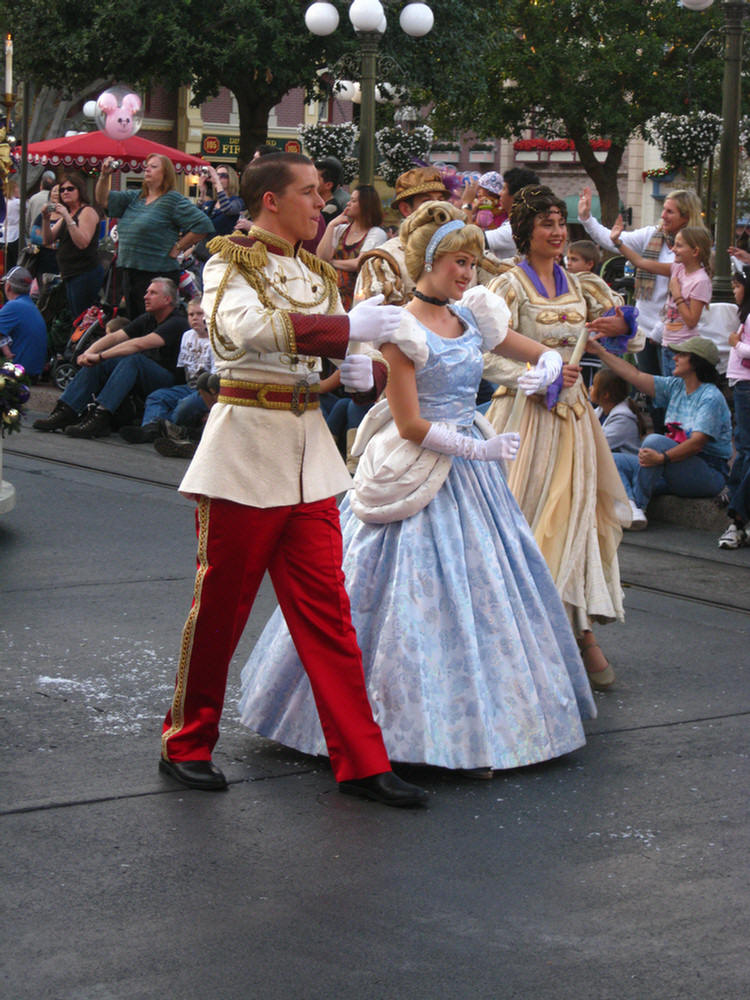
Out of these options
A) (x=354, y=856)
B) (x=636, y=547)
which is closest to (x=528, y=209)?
(x=354, y=856)

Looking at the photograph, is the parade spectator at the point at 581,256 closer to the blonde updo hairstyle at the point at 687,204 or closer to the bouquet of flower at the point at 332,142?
the blonde updo hairstyle at the point at 687,204

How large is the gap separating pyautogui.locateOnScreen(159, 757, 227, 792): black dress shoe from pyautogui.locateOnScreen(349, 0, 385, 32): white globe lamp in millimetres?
11065

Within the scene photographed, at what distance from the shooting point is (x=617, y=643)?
6.76 metres

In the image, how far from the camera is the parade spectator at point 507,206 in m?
9.92

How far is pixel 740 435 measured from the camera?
31.1 ft

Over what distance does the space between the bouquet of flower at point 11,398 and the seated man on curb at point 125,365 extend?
3.41 metres

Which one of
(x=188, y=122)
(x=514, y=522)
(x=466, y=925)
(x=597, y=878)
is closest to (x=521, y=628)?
(x=514, y=522)

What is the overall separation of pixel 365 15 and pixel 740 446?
22.9ft

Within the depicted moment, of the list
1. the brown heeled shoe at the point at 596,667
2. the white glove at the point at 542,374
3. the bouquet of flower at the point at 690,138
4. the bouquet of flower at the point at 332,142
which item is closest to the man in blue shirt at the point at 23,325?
the bouquet of flower at the point at 332,142

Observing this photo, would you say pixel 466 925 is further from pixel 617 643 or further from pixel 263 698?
pixel 617 643

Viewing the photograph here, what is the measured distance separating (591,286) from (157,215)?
6734 millimetres

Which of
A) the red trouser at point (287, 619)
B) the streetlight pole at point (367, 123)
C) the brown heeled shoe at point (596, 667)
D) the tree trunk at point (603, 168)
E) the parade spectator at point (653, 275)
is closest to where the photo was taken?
the red trouser at point (287, 619)

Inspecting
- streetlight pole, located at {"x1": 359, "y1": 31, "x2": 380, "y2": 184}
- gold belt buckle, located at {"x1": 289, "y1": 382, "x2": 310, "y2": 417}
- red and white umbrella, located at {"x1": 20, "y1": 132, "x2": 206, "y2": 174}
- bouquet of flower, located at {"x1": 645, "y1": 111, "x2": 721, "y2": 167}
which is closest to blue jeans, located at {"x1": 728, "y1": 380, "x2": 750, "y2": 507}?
gold belt buckle, located at {"x1": 289, "y1": 382, "x2": 310, "y2": 417}

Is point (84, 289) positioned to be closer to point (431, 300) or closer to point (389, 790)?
point (431, 300)
